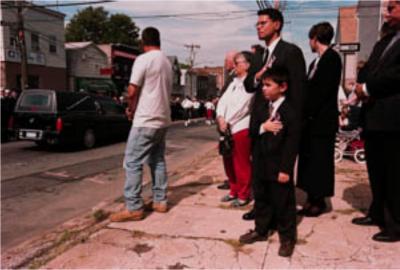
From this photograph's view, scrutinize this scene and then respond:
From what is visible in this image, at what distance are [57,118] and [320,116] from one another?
8.58 m

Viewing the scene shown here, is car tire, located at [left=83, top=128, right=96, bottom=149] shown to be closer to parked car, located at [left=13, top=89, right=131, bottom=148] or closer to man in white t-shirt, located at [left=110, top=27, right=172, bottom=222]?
parked car, located at [left=13, top=89, right=131, bottom=148]

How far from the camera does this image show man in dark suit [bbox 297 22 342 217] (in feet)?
12.7

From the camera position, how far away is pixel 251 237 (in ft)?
11.3

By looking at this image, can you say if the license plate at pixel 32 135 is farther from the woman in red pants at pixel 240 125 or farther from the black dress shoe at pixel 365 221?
the black dress shoe at pixel 365 221

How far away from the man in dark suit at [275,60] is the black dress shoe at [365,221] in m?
1.46

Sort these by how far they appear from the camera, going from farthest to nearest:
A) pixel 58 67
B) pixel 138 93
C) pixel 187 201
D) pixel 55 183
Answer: pixel 58 67 → pixel 55 183 → pixel 187 201 → pixel 138 93

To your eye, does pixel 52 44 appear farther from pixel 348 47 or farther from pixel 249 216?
pixel 249 216

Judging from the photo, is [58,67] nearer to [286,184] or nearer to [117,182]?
[117,182]

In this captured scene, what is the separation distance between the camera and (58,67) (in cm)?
3047

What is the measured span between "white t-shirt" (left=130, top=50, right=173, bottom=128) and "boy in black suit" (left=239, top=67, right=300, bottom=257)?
3.71 feet

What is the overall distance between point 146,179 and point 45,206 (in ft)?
7.20

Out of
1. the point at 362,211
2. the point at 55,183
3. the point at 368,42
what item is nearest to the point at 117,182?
the point at 55,183

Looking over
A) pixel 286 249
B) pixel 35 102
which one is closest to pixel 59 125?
pixel 35 102

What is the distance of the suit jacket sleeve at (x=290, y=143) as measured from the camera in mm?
3090
